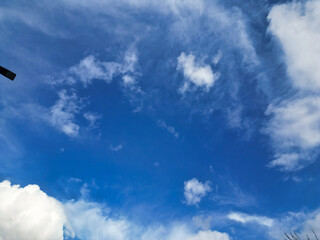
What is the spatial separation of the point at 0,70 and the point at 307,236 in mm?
56995

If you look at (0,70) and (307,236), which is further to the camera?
(307,236)

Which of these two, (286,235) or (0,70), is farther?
(286,235)

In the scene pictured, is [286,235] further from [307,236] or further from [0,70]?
[0,70]

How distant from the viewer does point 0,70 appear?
20.8ft

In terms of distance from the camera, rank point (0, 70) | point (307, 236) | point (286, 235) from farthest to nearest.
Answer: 1. point (286, 235)
2. point (307, 236)
3. point (0, 70)

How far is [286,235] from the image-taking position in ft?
122

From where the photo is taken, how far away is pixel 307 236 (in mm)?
34062

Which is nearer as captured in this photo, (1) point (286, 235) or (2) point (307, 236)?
(2) point (307, 236)

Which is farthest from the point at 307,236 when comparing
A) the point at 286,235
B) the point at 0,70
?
the point at 0,70

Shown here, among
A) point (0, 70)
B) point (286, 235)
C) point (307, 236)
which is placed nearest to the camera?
point (0, 70)

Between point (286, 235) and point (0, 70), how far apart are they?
58107mm
